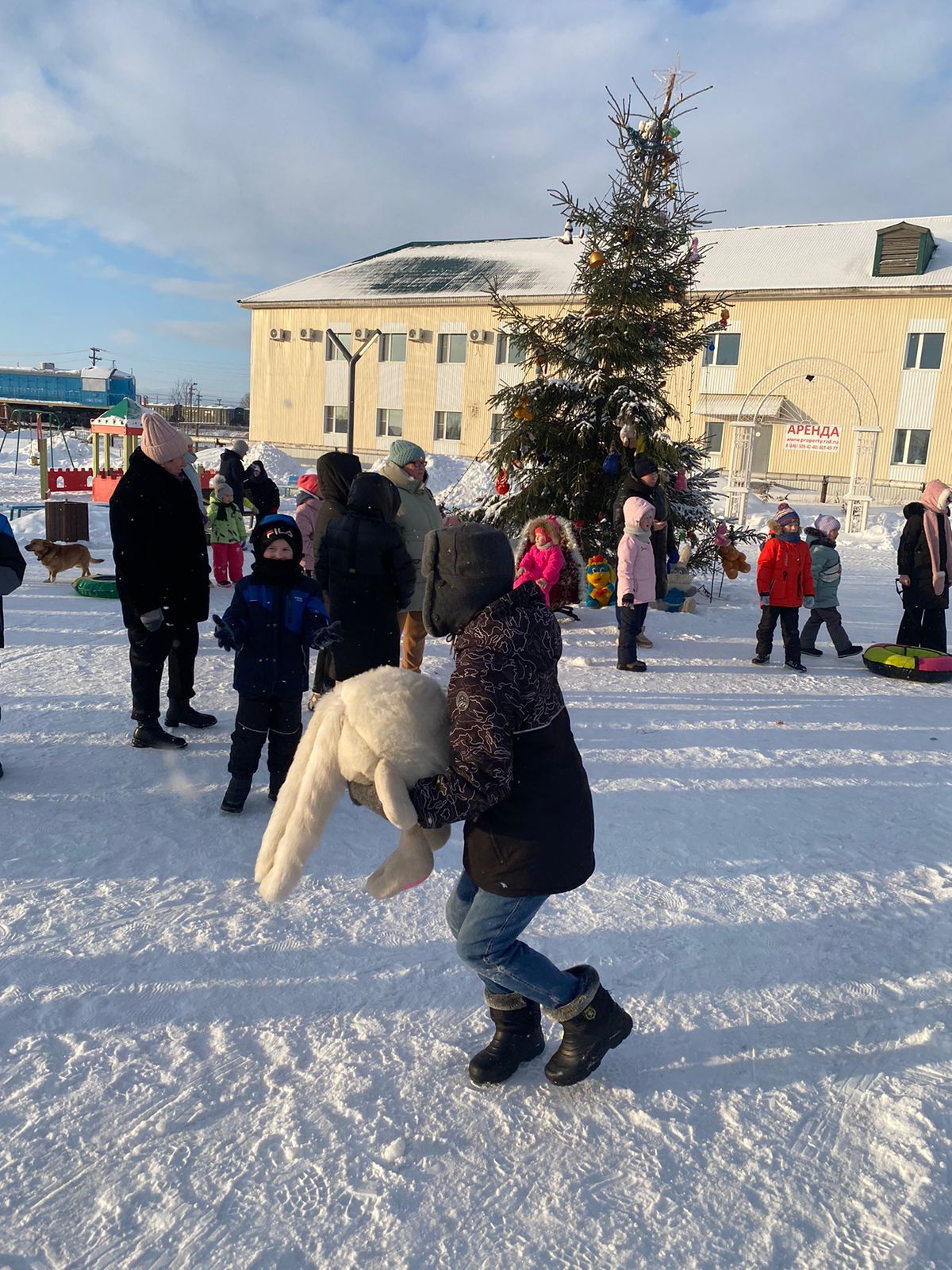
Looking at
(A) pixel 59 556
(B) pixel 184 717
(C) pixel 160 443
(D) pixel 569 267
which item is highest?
(D) pixel 569 267

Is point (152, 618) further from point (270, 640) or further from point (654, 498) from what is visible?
point (654, 498)

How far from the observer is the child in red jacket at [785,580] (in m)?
7.69

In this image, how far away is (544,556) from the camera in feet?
25.1

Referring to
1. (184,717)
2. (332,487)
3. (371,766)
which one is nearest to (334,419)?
(332,487)

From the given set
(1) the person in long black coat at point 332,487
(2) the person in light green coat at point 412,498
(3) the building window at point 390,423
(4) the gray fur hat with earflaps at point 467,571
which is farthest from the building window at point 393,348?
(4) the gray fur hat with earflaps at point 467,571

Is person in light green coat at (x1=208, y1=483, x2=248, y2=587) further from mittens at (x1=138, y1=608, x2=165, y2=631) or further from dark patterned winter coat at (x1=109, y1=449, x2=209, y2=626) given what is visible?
mittens at (x1=138, y1=608, x2=165, y2=631)

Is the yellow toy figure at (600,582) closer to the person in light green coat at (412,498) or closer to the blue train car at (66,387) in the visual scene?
the person in light green coat at (412,498)

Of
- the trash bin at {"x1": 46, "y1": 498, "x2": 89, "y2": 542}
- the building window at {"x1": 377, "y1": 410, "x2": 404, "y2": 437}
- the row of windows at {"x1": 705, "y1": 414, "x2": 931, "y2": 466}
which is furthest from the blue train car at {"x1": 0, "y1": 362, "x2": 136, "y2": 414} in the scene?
the trash bin at {"x1": 46, "y1": 498, "x2": 89, "y2": 542}

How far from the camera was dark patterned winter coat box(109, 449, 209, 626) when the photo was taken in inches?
187

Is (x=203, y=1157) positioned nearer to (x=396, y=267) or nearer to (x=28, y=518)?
(x=28, y=518)

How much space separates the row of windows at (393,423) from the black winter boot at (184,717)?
98.7 ft

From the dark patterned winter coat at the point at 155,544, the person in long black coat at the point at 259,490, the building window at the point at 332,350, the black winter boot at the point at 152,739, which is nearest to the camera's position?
the dark patterned winter coat at the point at 155,544

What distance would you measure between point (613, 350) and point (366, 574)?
221 inches

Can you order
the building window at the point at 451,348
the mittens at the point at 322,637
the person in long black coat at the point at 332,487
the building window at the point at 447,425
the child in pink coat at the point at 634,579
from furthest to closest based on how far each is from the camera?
the building window at the point at 447,425
the building window at the point at 451,348
the child in pink coat at the point at 634,579
the person in long black coat at the point at 332,487
the mittens at the point at 322,637
